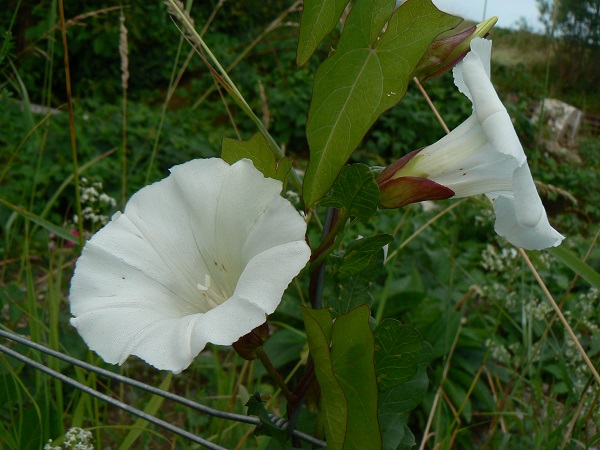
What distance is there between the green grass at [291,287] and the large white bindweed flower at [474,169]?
417 mm

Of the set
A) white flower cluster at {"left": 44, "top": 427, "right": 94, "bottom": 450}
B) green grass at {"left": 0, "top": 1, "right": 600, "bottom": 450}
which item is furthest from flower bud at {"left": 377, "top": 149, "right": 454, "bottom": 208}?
white flower cluster at {"left": 44, "top": 427, "right": 94, "bottom": 450}

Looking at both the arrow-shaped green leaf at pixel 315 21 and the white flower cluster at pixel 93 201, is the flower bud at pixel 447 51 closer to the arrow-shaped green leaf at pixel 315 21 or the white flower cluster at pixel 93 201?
the arrow-shaped green leaf at pixel 315 21

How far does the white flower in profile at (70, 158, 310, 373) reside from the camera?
583mm

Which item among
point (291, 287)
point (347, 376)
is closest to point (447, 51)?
point (347, 376)

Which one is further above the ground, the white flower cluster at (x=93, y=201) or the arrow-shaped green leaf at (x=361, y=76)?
the arrow-shaped green leaf at (x=361, y=76)

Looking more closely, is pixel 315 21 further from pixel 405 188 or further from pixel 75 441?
pixel 75 441

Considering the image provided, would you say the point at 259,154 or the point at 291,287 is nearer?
the point at 259,154

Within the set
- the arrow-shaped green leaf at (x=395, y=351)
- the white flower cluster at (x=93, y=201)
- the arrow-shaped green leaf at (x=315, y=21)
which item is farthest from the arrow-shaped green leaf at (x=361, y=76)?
the white flower cluster at (x=93, y=201)

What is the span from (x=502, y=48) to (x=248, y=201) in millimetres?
7556

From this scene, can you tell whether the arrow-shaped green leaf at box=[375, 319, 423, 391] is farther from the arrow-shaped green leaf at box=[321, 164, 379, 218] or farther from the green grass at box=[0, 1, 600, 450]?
the green grass at box=[0, 1, 600, 450]

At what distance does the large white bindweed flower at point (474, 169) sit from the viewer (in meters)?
0.59

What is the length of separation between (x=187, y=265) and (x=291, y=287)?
1542 mm

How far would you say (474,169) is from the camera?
0.65 meters

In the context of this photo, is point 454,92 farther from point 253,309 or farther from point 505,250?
point 253,309
